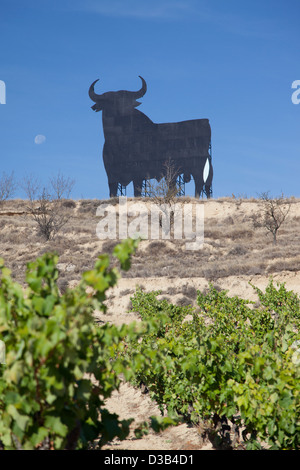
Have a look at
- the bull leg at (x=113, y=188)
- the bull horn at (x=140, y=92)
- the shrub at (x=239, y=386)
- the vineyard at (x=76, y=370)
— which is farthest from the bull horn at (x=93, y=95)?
the vineyard at (x=76, y=370)

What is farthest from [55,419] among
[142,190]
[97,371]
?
[142,190]

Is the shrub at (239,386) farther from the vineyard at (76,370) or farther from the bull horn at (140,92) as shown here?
the bull horn at (140,92)

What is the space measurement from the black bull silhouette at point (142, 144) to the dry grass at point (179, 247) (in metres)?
3.36

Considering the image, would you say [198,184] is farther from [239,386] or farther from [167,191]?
[239,386]

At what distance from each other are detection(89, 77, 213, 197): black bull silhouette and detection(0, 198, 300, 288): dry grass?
336 centimetres

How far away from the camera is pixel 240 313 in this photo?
43.9ft

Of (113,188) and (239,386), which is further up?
(113,188)

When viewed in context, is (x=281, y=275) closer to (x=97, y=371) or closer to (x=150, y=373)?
(x=150, y=373)

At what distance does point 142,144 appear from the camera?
45.4 m

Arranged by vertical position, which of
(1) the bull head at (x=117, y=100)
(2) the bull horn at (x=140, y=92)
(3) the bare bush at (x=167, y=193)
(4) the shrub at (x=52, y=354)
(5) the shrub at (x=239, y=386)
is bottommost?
(5) the shrub at (x=239, y=386)

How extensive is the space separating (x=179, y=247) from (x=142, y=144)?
1502 cm

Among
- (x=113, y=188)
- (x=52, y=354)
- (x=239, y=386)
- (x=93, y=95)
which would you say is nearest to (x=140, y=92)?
(x=93, y=95)

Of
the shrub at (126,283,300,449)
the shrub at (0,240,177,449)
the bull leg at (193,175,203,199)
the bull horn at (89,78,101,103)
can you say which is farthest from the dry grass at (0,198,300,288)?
the shrub at (0,240,177,449)

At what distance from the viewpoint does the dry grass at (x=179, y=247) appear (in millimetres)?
27188
